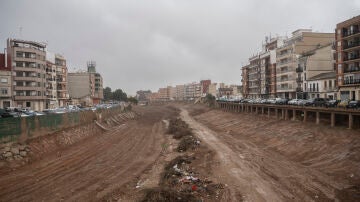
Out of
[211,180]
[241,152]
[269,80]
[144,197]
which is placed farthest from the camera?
[269,80]

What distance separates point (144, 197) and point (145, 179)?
6.00 meters

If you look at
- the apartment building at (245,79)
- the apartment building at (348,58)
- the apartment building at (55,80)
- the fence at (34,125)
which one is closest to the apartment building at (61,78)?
the apartment building at (55,80)

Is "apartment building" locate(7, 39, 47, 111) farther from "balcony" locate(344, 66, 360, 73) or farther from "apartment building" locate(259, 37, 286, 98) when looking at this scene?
"balcony" locate(344, 66, 360, 73)

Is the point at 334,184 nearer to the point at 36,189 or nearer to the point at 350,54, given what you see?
the point at 36,189

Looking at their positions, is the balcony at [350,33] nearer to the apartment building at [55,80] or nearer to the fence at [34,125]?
the fence at [34,125]

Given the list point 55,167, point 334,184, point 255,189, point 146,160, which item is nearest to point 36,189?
point 55,167

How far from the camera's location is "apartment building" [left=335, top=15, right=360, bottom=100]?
195 ft

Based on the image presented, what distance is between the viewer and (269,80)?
348 feet

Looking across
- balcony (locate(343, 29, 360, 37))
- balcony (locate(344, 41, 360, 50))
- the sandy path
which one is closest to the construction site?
the sandy path

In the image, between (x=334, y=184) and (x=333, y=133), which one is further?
(x=333, y=133)

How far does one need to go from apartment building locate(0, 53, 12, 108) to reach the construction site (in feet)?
106

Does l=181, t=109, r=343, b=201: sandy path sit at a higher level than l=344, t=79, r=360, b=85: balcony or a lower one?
lower

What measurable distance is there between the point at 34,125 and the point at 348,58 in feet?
214

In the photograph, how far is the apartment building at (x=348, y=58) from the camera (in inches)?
2343
